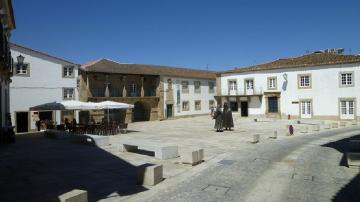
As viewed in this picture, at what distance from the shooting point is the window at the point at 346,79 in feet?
103

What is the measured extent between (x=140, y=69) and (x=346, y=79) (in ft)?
75.2

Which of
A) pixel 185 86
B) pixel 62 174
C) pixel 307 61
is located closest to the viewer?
pixel 62 174

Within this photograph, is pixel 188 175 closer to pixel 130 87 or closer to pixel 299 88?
pixel 299 88

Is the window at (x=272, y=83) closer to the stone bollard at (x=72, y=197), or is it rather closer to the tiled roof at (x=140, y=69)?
the tiled roof at (x=140, y=69)

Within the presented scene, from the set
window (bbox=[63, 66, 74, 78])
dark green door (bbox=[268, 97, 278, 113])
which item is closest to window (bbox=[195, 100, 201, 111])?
dark green door (bbox=[268, 97, 278, 113])

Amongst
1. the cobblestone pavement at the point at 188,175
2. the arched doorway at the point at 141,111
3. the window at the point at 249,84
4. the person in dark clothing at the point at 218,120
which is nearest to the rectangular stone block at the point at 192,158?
the cobblestone pavement at the point at 188,175

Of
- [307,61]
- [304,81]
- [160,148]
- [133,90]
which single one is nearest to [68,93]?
[133,90]

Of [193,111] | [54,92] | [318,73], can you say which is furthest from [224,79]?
[54,92]

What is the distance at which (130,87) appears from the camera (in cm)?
3825

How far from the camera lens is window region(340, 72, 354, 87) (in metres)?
31.4

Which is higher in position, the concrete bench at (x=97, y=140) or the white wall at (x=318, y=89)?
the white wall at (x=318, y=89)

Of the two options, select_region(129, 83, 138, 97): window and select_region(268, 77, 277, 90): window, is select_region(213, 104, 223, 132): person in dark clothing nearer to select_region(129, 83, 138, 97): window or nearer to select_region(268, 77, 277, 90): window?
select_region(268, 77, 277, 90): window

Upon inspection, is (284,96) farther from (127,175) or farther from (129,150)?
(127,175)

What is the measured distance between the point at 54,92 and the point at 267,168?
2325cm
